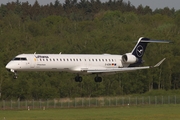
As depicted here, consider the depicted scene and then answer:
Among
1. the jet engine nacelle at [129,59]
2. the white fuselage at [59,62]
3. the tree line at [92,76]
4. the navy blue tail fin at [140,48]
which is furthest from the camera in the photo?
the tree line at [92,76]

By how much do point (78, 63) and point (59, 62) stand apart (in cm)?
251

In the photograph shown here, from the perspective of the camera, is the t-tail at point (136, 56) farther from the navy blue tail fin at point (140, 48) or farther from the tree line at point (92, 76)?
the tree line at point (92, 76)

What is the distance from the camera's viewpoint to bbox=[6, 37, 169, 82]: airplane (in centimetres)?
7112

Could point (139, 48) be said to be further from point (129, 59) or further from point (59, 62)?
point (59, 62)

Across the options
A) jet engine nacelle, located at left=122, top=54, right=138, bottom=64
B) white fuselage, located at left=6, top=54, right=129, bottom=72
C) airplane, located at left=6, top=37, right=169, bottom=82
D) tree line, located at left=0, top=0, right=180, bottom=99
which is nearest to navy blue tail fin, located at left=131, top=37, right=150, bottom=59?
airplane, located at left=6, top=37, right=169, bottom=82

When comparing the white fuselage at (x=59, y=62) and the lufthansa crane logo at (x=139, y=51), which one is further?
the lufthansa crane logo at (x=139, y=51)

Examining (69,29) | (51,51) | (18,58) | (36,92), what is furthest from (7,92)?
(69,29)

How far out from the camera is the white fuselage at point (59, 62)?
2798 inches

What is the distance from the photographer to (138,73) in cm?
12419

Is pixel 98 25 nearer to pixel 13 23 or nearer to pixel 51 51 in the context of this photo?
pixel 13 23

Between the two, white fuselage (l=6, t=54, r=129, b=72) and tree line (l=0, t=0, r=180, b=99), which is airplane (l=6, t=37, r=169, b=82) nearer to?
white fuselage (l=6, t=54, r=129, b=72)

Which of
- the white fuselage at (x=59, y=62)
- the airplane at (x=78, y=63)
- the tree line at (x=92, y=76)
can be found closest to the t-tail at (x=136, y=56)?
the airplane at (x=78, y=63)

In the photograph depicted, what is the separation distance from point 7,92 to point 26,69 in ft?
139

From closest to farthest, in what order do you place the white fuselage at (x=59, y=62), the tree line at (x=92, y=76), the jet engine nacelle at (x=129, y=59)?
the white fuselage at (x=59, y=62) → the jet engine nacelle at (x=129, y=59) → the tree line at (x=92, y=76)
